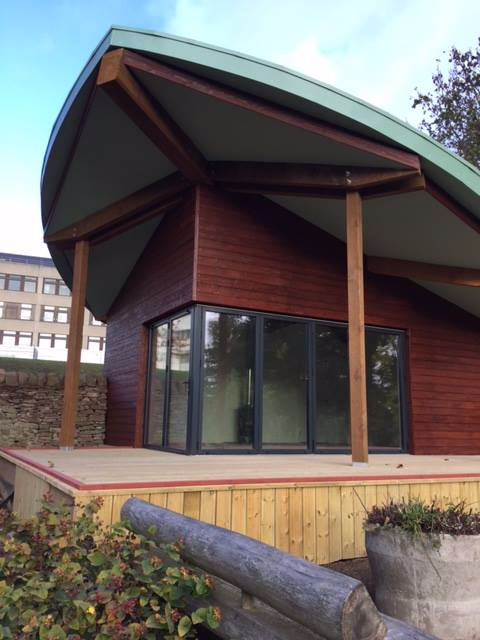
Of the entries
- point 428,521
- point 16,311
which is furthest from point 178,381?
point 16,311

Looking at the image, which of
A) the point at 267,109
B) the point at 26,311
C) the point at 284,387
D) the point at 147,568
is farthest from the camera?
the point at 26,311

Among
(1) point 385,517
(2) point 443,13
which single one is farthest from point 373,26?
(1) point 385,517

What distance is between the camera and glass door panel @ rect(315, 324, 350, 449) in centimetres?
648

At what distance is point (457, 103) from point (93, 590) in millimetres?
14227

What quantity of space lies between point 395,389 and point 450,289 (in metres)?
1.63

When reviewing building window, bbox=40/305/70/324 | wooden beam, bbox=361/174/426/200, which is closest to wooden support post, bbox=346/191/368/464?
wooden beam, bbox=361/174/426/200

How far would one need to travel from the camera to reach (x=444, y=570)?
2.36 meters

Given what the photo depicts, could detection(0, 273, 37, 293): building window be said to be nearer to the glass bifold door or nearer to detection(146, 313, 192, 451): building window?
detection(146, 313, 192, 451): building window

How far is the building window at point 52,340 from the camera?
38.3m

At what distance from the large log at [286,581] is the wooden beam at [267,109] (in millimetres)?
3502

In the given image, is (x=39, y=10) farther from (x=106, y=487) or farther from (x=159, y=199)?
(x=106, y=487)

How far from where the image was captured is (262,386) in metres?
6.13

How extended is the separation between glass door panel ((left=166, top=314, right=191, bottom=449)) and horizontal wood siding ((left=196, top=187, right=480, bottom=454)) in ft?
2.18

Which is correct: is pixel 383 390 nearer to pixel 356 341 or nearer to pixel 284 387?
pixel 284 387
